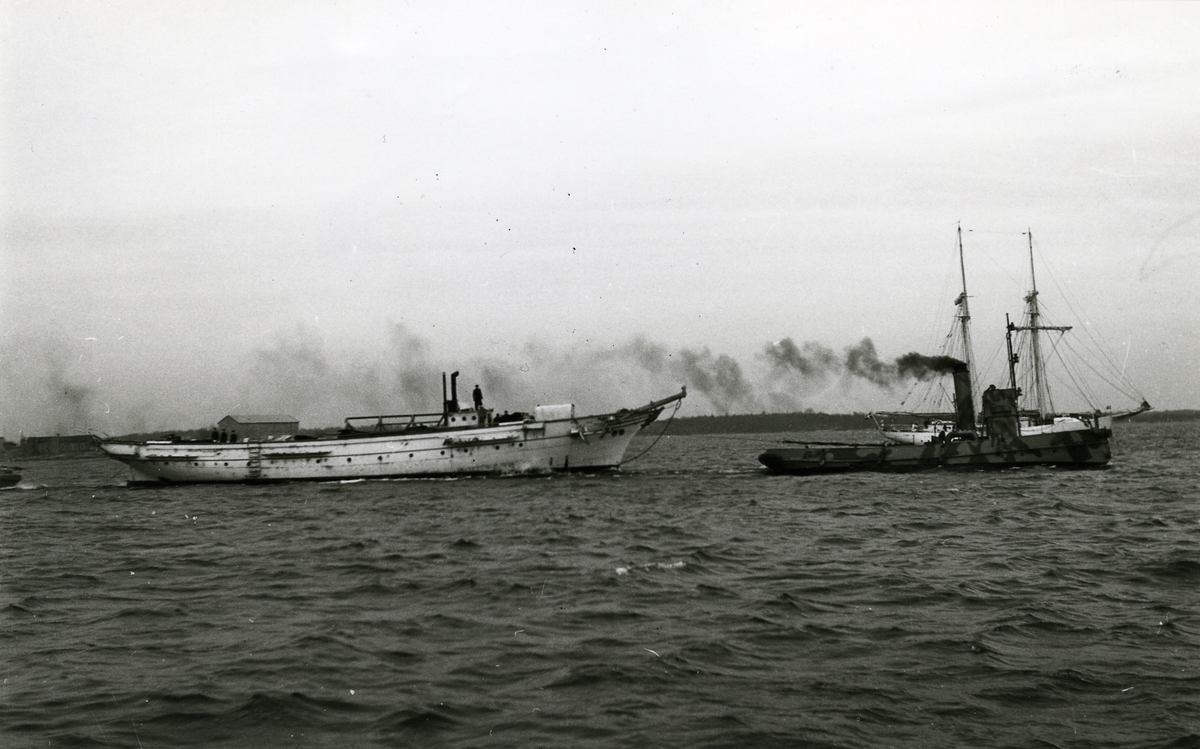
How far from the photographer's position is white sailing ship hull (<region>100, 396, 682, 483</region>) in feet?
147

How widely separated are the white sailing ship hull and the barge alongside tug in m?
0.05

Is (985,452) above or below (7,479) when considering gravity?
above

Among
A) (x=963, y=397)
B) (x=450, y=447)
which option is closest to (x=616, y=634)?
(x=450, y=447)

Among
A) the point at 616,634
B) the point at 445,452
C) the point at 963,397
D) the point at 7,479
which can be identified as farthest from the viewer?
the point at 7,479

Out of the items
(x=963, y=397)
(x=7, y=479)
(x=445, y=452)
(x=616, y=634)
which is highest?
(x=963, y=397)

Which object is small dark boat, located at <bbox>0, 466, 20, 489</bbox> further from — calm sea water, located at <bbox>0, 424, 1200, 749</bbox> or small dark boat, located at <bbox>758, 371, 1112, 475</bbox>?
small dark boat, located at <bbox>758, 371, 1112, 475</bbox>

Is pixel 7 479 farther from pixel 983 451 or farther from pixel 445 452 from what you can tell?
pixel 983 451

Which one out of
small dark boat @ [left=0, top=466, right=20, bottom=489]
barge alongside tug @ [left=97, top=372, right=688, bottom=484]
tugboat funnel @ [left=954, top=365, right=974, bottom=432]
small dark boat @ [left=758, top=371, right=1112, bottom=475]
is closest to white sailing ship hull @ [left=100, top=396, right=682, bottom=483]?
barge alongside tug @ [left=97, top=372, right=688, bottom=484]

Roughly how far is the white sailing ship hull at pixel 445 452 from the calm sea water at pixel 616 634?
807 inches

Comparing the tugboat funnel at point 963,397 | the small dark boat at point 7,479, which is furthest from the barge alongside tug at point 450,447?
the tugboat funnel at point 963,397

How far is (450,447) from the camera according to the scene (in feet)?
147

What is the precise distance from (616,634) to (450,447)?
34603 millimetres

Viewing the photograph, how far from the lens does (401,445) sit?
45250 millimetres

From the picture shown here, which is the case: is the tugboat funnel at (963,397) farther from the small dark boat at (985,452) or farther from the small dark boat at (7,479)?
the small dark boat at (7,479)
